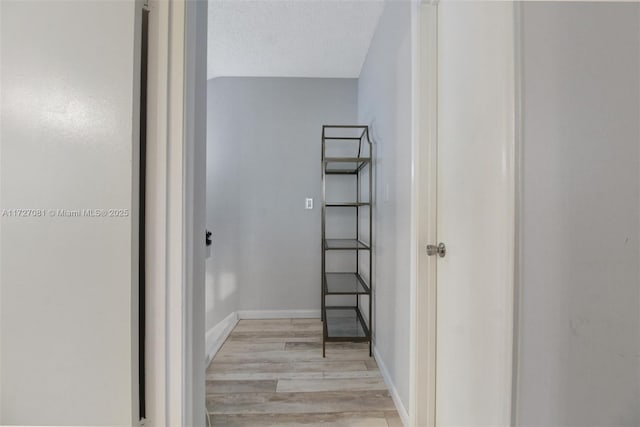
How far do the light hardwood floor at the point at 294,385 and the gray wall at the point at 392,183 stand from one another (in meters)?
0.18

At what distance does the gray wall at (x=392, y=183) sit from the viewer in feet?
4.25

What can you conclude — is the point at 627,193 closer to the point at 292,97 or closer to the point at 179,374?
the point at 179,374

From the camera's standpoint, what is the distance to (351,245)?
2.38 metres

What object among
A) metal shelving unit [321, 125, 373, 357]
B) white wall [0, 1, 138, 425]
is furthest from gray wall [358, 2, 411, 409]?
white wall [0, 1, 138, 425]

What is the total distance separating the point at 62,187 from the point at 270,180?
1898 mm

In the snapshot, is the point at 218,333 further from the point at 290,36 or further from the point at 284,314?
the point at 290,36

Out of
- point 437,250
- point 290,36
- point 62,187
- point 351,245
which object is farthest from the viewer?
point 351,245

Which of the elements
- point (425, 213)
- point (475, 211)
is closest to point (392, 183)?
point (425, 213)

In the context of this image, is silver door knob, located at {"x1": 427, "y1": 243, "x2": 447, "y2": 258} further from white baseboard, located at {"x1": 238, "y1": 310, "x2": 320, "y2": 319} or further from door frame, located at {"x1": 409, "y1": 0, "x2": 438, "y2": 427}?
white baseboard, located at {"x1": 238, "y1": 310, "x2": 320, "y2": 319}

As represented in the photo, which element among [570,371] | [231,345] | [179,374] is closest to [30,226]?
[179,374]

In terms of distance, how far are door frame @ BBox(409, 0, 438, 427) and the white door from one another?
0.09 ft

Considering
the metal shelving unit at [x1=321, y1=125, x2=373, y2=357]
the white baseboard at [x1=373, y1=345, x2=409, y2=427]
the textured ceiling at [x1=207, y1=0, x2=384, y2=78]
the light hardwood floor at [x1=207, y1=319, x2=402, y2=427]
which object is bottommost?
the light hardwood floor at [x1=207, y1=319, x2=402, y2=427]

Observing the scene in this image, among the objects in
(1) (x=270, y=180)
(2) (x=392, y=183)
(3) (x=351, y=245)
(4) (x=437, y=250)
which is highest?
(1) (x=270, y=180)

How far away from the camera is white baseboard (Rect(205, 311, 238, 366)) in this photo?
1877 mm
